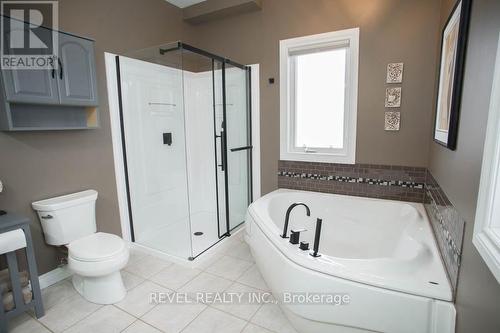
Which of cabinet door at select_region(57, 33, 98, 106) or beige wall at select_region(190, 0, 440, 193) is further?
beige wall at select_region(190, 0, 440, 193)

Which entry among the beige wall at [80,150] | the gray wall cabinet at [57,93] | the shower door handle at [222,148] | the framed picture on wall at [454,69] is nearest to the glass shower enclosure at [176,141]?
the shower door handle at [222,148]

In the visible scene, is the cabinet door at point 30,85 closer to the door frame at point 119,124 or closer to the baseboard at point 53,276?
the door frame at point 119,124

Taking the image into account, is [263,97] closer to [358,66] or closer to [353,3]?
[358,66]


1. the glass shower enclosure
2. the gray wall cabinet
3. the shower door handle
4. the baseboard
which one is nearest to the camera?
the gray wall cabinet

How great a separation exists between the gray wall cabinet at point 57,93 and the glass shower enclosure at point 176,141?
1.48 feet

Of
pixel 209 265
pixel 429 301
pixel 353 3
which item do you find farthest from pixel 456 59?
pixel 209 265

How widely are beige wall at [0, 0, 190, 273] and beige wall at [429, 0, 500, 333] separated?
2778 millimetres

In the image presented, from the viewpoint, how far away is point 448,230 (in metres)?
1.43

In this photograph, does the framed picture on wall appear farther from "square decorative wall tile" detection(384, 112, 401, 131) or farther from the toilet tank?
the toilet tank

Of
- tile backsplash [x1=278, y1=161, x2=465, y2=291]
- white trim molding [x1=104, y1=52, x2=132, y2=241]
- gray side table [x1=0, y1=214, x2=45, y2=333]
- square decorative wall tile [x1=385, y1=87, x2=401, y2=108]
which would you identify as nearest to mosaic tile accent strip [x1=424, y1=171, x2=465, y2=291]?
tile backsplash [x1=278, y1=161, x2=465, y2=291]

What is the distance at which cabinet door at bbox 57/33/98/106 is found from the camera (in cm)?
200

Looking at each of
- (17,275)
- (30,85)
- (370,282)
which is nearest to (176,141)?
(30,85)

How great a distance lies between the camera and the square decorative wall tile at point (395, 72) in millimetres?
2418

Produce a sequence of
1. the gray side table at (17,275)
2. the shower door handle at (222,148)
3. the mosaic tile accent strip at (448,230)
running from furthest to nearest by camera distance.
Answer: the shower door handle at (222,148) → the gray side table at (17,275) → the mosaic tile accent strip at (448,230)
